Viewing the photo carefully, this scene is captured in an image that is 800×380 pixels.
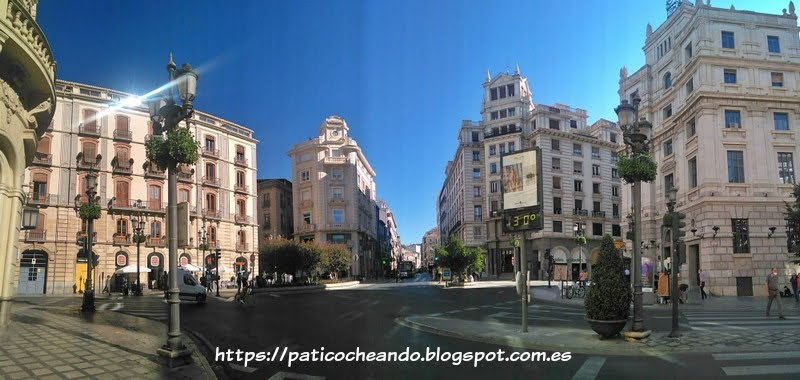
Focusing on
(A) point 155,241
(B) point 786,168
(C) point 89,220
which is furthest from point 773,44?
(A) point 155,241

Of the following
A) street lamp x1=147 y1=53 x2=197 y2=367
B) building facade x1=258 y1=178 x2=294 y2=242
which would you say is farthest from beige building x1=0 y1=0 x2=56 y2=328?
building facade x1=258 y1=178 x2=294 y2=242

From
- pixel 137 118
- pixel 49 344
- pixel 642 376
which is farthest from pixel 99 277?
pixel 642 376

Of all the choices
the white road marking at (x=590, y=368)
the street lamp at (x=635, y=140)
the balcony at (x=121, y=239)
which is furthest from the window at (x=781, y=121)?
the balcony at (x=121, y=239)

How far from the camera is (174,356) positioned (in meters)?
8.13

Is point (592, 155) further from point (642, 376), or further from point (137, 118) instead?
point (642, 376)

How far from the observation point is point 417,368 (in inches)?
320

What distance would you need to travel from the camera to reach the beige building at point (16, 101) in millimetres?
11484

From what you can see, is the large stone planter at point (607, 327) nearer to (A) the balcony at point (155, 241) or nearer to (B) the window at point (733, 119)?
(B) the window at point (733, 119)

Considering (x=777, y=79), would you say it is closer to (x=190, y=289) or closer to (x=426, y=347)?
(x=426, y=347)

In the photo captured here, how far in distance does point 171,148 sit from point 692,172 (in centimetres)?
3311

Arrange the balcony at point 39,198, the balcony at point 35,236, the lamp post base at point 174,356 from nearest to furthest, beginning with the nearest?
the lamp post base at point 174,356, the balcony at point 35,236, the balcony at point 39,198

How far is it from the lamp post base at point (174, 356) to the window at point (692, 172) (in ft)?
108

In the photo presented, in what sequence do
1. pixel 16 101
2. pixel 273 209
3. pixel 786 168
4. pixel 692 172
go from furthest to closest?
pixel 273 209
pixel 692 172
pixel 786 168
pixel 16 101

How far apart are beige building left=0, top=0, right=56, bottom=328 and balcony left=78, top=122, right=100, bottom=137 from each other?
31.1 meters
